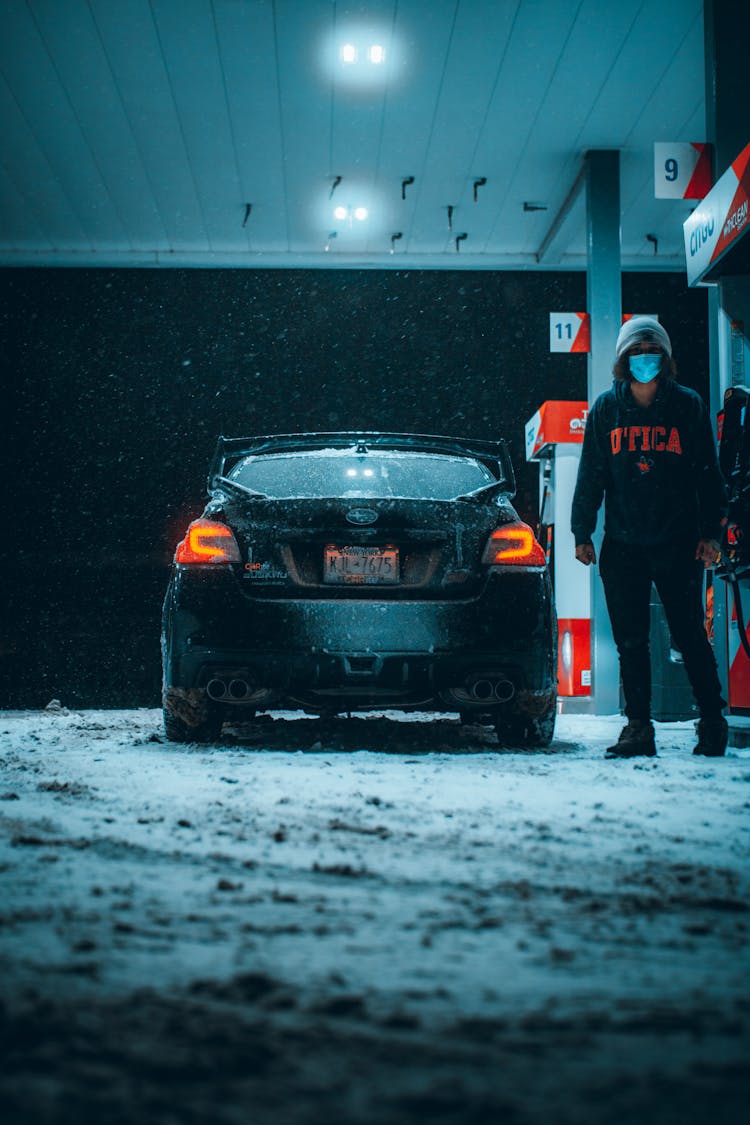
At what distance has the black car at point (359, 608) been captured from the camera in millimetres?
4484

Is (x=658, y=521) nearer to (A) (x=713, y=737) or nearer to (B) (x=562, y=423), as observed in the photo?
(A) (x=713, y=737)

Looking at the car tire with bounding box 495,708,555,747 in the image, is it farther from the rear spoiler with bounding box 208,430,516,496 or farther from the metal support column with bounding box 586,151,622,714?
the metal support column with bounding box 586,151,622,714

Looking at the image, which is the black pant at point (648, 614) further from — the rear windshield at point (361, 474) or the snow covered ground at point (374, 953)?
the snow covered ground at point (374, 953)

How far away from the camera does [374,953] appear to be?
1.73 m

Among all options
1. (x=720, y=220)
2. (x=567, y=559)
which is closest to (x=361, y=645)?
(x=720, y=220)

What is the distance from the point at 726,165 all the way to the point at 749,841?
4573mm

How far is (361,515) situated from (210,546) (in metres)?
0.70

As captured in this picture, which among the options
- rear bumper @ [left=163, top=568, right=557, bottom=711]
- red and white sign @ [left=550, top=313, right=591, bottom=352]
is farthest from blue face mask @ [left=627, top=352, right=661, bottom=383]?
red and white sign @ [left=550, top=313, right=591, bottom=352]

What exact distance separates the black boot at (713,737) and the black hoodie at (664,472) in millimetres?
852

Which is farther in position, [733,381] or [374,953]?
[733,381]

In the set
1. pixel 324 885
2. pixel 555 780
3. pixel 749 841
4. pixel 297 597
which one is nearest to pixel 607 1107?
pixel 324 885

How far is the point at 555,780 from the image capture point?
3.74 meters

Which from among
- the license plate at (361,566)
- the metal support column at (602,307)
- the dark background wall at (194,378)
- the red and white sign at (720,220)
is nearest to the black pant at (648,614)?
the license plate at (361,566)

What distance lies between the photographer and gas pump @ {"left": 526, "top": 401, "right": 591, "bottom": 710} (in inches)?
375
